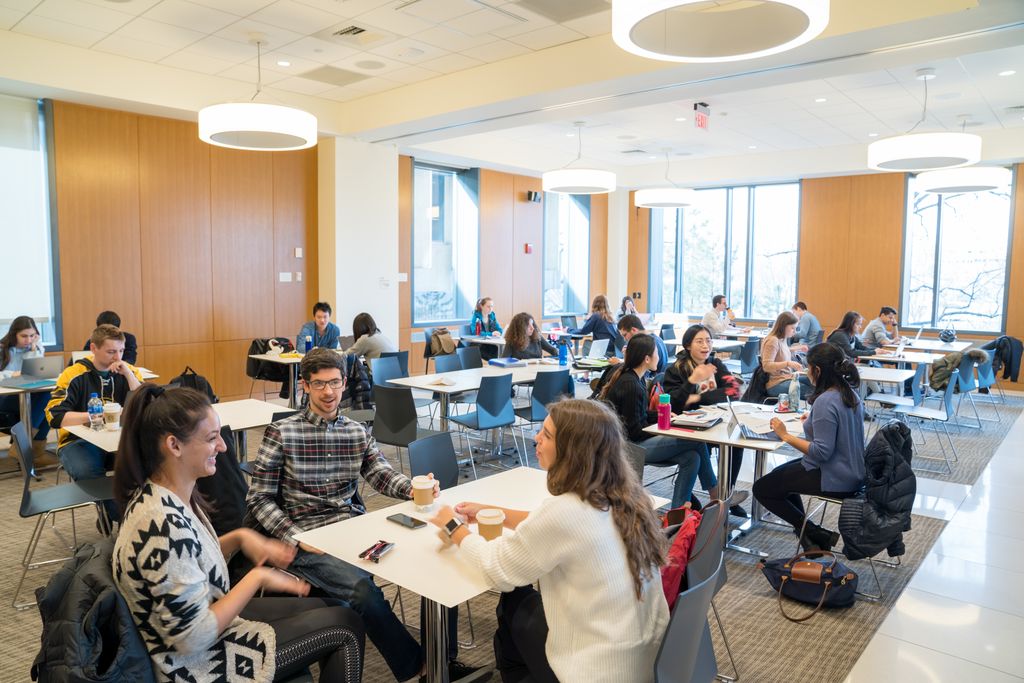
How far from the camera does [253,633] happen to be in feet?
6.71

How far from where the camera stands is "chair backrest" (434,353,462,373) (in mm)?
6766

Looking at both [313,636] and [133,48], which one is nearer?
[313,636]

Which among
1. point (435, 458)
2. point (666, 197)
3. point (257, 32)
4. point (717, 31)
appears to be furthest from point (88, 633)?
point (666, 197)

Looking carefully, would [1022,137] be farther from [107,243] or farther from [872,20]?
[107,243]

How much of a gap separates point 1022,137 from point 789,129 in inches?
128

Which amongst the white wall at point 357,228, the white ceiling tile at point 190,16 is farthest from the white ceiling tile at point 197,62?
the white wall at point 357,228

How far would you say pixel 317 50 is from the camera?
695 cm

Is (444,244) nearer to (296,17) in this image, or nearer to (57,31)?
(296,17)

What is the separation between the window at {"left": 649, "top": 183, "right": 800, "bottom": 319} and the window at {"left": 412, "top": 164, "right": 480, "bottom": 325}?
4.04 m

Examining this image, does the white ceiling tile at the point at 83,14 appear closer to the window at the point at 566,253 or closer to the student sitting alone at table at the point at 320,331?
the student sitting alone at table at the point at 320,331

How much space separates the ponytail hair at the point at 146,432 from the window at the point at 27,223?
6.45m

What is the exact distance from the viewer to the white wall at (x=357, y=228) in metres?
9.29

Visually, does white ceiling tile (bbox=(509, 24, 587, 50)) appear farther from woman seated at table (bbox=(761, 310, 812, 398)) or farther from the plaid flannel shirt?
the plaid flannel shirt

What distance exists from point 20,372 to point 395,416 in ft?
11.5
